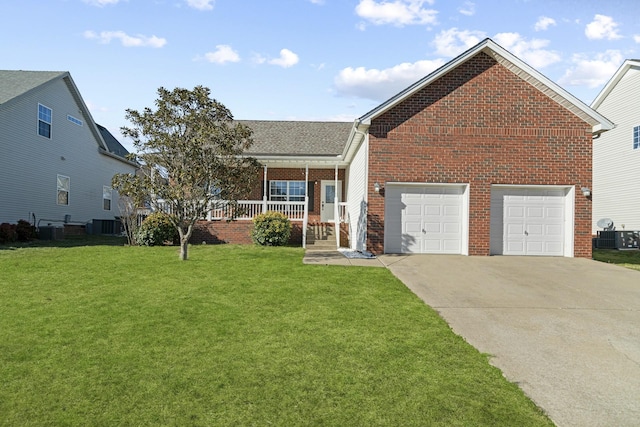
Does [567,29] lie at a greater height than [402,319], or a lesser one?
greater

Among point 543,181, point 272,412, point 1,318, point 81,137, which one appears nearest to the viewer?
point 272,412

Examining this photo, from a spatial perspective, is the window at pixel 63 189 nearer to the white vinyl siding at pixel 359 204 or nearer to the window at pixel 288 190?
the window at pixel 288 190

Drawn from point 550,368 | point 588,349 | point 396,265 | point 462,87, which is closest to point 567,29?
point 462,87

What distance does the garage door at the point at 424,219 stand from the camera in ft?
44.4

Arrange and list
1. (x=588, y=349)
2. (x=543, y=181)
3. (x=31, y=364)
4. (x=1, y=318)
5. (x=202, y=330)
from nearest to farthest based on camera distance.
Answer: (x=31, y=364), (x=588, y=349), (x=202, y=330), (x=1, y=318), (x=543, y=181)

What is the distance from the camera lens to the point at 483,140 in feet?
44.4

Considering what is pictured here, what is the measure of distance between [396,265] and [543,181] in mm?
6133

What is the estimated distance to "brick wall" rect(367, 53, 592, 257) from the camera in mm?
13438

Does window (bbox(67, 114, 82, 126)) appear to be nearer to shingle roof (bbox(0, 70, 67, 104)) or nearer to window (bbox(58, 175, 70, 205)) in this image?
shingle roof (bbox(0, 70, 67, 104))

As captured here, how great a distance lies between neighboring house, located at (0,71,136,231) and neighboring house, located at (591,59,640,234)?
27504 millimetres

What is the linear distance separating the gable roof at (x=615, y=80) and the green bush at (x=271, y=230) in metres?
18.7

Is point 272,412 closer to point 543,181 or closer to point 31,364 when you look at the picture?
point 31,364

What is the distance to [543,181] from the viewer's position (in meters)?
13.5

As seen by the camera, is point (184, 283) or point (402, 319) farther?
point (184, 283)
